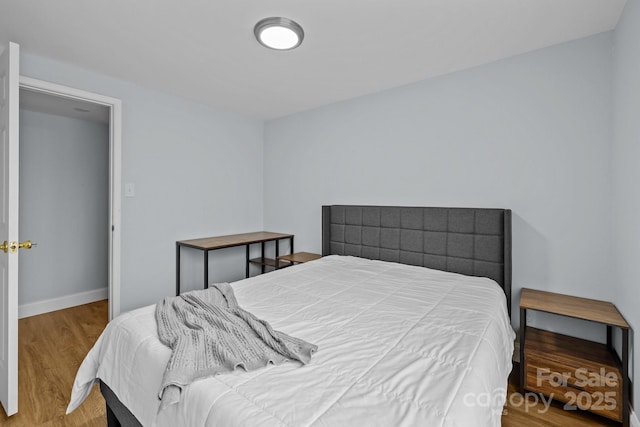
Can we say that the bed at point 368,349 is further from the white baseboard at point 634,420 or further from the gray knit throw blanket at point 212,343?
the white baseboard at point 634,420

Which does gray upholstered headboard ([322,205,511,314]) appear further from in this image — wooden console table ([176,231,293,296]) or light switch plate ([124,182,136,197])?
light switch plate ([124,182,136,197])

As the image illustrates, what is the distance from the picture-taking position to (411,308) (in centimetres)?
168

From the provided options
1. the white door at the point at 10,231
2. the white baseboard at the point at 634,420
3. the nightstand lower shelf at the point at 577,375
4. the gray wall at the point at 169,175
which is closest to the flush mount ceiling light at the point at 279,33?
the white door at the point at 10,231

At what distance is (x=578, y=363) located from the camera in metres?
1.80

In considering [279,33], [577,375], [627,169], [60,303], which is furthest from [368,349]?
[60,303]

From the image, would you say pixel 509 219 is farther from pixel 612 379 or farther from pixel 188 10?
pixel 188 10

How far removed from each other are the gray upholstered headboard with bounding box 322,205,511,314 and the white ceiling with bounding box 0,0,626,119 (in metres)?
1.19

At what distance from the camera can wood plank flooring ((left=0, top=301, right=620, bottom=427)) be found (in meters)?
1.75

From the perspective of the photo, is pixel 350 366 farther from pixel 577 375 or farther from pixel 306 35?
pixel 306 35

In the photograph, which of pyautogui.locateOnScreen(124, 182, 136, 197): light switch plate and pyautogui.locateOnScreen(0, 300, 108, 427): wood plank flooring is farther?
pyautogui.locateOnScreen(124, 182, 136, 197): light switch plate

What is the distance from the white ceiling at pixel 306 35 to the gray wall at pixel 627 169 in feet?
0.83

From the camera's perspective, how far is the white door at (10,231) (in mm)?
1768

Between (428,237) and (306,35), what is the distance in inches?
72.0

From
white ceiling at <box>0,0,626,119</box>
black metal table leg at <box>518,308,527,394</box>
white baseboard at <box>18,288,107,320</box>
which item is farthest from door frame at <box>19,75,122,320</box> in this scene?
black metal table leg at <box>518,308,527,394</box>
